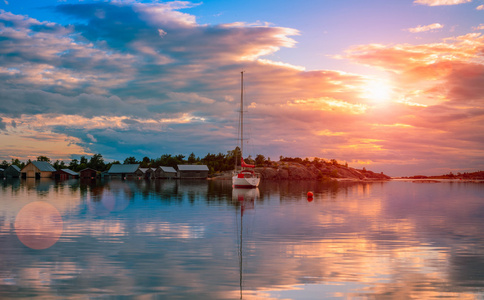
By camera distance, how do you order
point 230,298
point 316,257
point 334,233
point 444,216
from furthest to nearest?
point 444,216 → point 334,233 → point 316,257 → point 230,298

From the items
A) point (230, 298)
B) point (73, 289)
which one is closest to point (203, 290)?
point (230, 298)

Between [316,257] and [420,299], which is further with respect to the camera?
[316,257]

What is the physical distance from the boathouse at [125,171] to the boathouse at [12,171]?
119 ft

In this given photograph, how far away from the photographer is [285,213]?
37.2 meters

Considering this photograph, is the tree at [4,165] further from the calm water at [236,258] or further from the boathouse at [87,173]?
the calm water at [236,258]

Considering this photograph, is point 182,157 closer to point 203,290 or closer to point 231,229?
point 231,229

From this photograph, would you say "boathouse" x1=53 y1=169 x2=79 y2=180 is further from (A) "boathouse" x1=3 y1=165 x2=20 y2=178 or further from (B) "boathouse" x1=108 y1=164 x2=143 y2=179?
(A) "boathouse" x1=3 y1=165 x2=20 y2=178

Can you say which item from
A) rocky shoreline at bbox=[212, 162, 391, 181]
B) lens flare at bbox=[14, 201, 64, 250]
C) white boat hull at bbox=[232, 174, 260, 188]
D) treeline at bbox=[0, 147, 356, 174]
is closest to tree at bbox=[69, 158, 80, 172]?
treeline at bbox=[0, 147, 356, 174]

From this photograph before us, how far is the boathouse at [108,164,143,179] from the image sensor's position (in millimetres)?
161750

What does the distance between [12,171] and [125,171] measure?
46.0 meters

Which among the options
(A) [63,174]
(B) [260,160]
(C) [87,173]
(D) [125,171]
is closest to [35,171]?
(A) [63,174]

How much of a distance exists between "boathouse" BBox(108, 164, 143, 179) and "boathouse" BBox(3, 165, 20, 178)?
3640 cm

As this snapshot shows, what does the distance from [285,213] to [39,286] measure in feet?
87.6

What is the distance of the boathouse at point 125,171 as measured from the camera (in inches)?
6368
